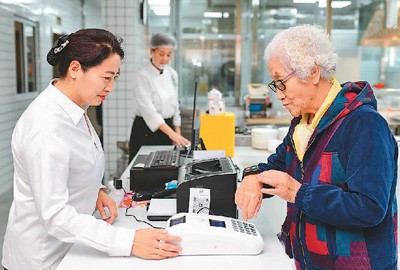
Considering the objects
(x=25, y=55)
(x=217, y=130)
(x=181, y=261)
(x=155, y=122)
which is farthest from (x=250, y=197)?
(x=25, y=55)

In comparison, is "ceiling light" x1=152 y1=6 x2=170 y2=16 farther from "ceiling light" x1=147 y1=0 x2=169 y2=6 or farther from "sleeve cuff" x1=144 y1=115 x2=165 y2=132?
"sleeve cuff" x1=144 y1=115 x2=165 y2=132

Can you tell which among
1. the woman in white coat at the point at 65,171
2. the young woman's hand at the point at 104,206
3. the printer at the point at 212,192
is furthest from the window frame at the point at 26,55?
the printer at the point at 212,192

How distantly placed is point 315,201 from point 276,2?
7.35 metres

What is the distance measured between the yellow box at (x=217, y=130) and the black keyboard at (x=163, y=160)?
20.6 inches

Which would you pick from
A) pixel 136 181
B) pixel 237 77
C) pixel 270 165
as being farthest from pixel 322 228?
pixel 237 77

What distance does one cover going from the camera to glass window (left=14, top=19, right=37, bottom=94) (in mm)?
6355

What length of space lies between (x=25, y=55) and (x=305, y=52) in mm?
5838

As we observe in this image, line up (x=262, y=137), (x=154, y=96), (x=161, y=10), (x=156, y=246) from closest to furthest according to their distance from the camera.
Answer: (x=156, y=246) < (x=262, y=137) < (x=154, y=96) < (x=161, y=10)

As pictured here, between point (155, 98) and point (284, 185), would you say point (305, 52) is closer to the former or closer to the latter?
point (284, 185)

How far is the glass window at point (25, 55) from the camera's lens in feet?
20.9

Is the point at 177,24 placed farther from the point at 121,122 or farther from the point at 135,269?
the point at 135,269

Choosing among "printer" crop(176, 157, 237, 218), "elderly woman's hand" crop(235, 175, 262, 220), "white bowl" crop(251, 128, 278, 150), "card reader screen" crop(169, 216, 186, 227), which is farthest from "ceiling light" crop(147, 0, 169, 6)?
"card reader screen" crop(169, 216, 186, 227)

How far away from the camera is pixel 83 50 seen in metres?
1.56

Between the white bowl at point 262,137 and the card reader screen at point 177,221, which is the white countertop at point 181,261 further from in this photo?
the white bowl at point 262,137
